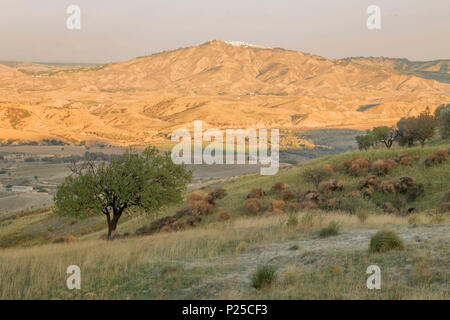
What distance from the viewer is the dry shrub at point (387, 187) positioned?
26612 millimetres

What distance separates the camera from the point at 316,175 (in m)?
32.0

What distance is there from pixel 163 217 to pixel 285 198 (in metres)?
9.37

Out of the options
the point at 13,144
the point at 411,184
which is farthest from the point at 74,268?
the point at 13,144

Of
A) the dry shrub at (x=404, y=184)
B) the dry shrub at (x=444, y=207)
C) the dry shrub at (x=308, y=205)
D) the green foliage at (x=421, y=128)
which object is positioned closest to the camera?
the dry shrub at (x=444, y=207)

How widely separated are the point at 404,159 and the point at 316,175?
6.57 m

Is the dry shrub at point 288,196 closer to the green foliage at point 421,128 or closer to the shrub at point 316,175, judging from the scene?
the shrub at point 316,175

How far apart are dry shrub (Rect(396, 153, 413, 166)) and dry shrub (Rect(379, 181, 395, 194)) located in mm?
3913

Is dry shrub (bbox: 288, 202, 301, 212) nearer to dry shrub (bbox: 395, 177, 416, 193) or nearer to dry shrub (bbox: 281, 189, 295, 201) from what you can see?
dry shrub (bbox: 281, 189, 295, 201)

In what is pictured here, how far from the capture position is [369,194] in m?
26.8

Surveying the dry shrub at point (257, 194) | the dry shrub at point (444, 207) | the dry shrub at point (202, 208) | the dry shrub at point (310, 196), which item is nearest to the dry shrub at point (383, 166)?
the dry shrub at point (310, 196)

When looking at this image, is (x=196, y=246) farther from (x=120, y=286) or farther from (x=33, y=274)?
(x=33, y=274)

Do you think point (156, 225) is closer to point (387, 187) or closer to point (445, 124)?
point (387, 187)

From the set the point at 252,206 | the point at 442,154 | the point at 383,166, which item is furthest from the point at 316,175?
the point at 442,154

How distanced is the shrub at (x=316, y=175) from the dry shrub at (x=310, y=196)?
2.55 metres
